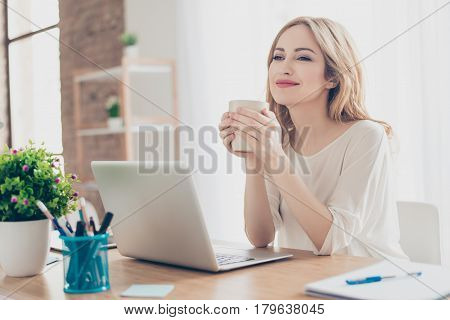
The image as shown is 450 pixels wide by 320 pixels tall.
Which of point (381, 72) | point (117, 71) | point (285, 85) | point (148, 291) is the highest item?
point (117, 71)

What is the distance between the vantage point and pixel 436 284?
2.94ft

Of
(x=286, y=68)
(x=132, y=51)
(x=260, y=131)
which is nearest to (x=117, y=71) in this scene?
(x=132, y=51)

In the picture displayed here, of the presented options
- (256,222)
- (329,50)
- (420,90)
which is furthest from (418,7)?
(256,222)

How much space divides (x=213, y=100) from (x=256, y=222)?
169cm

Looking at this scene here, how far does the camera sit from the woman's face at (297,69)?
4.89 ft

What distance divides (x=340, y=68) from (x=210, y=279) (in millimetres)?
769

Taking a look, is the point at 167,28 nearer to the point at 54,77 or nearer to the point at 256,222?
the point at 54,77

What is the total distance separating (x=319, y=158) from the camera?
157cm

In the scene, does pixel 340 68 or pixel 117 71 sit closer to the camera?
pixel 340 68

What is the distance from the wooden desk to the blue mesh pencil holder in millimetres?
19

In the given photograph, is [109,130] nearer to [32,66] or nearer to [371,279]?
[32,66]

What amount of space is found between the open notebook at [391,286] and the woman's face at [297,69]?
62cm

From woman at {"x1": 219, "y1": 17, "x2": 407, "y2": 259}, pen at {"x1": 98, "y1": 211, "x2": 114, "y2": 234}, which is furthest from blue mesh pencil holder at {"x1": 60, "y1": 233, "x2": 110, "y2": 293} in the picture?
woman at {"x1": 219, "y1": 17, "x2": 407, "y2": 259}

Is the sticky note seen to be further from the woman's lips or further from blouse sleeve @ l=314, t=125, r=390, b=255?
the woman's lips
